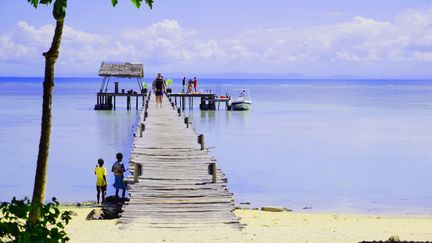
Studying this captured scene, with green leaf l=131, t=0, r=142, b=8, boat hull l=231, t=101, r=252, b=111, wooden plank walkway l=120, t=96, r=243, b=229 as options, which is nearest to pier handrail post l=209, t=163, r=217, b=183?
wooden plank walkway l=120, t=96, r=243, b=229

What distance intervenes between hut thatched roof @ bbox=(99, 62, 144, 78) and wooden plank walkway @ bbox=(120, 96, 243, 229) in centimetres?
3981

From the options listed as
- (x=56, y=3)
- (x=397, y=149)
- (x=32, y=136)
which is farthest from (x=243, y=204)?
(x=32, y=136)

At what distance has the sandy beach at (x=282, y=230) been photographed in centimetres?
1200

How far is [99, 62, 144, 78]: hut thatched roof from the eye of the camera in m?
62.3

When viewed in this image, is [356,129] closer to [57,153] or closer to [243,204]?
[57,153]

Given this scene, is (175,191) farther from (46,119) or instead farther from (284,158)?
(284,158)

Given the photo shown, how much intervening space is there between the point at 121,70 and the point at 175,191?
48.7 meters

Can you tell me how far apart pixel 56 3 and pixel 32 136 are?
125ft

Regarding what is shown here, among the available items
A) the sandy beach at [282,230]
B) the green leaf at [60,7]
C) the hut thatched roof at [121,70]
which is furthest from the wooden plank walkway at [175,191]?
the hut thatched roof at [121,70]

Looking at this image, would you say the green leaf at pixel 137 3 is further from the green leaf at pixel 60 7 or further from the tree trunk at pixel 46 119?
the tree trunk at pixel 46 119

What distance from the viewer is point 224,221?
12758 mm

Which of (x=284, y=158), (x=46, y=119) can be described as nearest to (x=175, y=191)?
(x=46, y=119)

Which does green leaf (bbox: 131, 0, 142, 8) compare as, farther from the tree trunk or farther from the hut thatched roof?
the hut thatched roof

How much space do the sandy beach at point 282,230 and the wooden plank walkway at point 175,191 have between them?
0.42 meters
